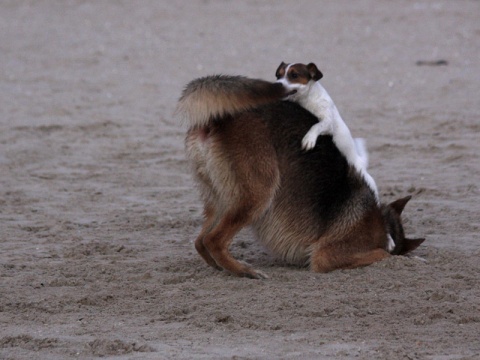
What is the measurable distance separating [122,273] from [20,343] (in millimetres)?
1289

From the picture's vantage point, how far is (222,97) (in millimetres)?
5613

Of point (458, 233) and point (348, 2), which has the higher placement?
point (348, 2)

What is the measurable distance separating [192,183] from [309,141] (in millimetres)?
2710

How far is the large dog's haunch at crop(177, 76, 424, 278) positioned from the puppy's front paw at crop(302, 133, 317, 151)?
48 millimetres

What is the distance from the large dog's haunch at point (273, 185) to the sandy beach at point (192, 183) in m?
0.17

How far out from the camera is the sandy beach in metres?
4.94

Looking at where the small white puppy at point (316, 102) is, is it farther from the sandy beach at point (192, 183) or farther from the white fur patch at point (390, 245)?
the sandy beach at point (192, 183)

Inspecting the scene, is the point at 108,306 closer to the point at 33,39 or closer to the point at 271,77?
the point at 271,77

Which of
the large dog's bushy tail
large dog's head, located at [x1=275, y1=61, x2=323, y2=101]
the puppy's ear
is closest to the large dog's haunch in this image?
the large dog's bushy tail

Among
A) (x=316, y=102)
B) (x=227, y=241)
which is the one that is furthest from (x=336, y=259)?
(x=316, y=102)

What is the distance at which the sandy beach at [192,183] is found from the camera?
4.94 m

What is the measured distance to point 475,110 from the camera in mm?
10344

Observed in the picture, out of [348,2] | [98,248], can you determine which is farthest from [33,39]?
[98,248]

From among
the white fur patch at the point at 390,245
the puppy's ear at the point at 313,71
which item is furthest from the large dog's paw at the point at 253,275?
the puppy's ear at the point at 313,71
